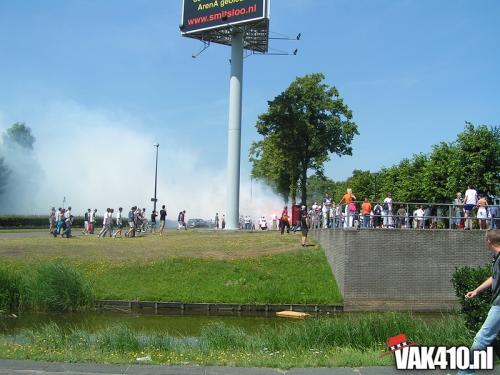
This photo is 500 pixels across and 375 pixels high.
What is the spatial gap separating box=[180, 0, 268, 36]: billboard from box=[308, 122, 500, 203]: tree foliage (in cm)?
1638

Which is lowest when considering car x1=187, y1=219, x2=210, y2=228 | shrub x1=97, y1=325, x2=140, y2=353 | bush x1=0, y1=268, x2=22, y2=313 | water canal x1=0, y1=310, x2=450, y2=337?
water canal x1=0, y1=310, x2=450, y2=337

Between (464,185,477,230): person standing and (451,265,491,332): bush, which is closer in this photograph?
(451,265,491,332): bush

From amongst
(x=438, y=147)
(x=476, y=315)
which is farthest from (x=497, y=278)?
(x=438, y=147)

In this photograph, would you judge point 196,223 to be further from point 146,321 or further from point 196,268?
point 146,321

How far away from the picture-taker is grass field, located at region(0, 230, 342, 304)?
22.5 metres

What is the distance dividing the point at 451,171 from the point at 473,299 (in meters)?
31.2

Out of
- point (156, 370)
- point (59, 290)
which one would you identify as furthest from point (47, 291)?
point (156, 370)

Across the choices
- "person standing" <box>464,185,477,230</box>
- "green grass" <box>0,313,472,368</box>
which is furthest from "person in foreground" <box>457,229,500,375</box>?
"person standing" <box>464,185,477,230</box>

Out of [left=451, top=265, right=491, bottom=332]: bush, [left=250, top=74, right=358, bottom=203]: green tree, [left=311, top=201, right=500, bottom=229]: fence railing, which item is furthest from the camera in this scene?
[left=250, top=74, right=358, bottom=203]: green tree

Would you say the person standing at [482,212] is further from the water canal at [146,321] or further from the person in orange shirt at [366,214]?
the water canal at [146,321]

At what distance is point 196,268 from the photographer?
25.0m

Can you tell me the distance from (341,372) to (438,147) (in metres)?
42.3

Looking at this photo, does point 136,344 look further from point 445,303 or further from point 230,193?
point 230,193

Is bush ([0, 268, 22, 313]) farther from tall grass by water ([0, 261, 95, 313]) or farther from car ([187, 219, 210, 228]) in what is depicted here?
car ([187, 219, 210, 228])
